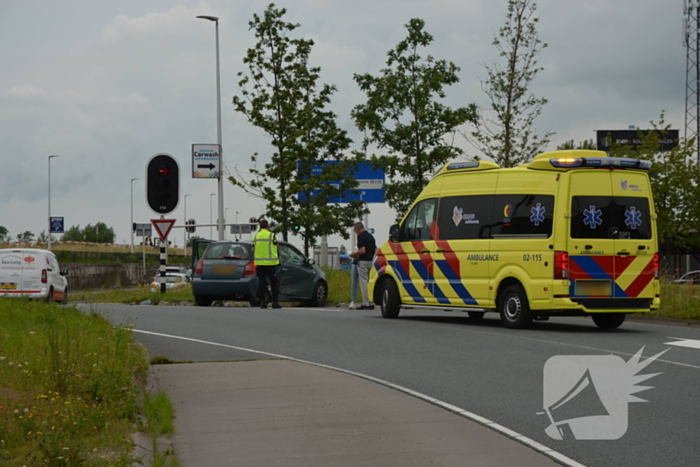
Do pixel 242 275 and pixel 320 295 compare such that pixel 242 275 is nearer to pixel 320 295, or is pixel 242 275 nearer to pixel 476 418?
pixel 320 295

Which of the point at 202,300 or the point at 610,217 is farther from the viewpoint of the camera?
the point at 202,300

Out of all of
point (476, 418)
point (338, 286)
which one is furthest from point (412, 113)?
point (476, 418)

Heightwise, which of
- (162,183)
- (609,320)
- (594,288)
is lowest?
(609,320)

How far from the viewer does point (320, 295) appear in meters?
25.2

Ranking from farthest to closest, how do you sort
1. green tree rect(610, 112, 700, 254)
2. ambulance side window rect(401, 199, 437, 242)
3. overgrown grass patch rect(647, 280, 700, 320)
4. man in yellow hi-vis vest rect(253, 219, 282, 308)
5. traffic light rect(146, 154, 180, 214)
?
green tree rect(610, 112, 700, 254) < traffic light rect(146, 154, 180, 214) < man in yellow hi-vis vest rect(253, 219, 282, 308) < overgrown grass patch rect(647, 280, 700, 320) < ambulance side window rect(401, 199, 437, 242)

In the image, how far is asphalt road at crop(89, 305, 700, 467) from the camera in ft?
25.0

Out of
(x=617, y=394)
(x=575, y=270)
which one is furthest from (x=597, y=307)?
(x=617, y=394)

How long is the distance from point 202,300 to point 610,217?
12521mm

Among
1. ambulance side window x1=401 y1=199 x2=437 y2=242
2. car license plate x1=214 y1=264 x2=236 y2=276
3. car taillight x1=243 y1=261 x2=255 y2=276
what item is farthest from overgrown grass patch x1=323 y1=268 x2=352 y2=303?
ambulance side window x1=401 y1=199 x2=437 y2=242

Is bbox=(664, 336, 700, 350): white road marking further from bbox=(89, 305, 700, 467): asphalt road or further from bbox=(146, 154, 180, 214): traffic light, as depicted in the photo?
bbox=(146, 154, 180, 214): traffic light

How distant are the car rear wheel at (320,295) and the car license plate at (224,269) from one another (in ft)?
6.91

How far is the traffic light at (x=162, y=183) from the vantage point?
2355cm

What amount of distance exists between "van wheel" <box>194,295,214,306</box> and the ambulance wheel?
7.30m

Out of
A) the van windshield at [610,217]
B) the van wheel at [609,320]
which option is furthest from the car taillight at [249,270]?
the van windshield at [610,217]
